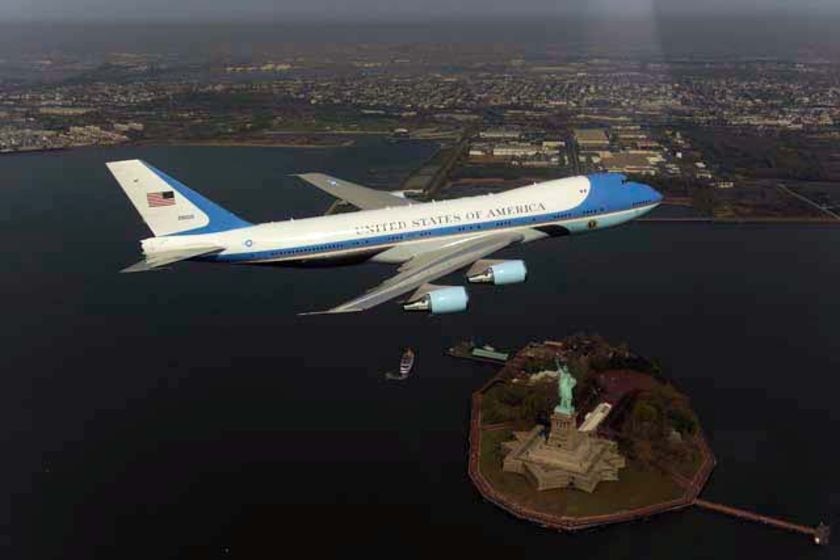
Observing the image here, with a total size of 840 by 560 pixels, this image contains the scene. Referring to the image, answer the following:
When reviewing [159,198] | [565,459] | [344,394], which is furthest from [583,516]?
[159,198]

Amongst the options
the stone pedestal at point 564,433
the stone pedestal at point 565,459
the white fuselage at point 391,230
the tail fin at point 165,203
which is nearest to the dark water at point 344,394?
the stone pedestal at point 565,459

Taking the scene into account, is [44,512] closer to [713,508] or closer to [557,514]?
[557,514]

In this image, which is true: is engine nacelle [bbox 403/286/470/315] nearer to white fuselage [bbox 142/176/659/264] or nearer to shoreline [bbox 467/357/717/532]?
white fuselage [bbox 142/176/659/264]

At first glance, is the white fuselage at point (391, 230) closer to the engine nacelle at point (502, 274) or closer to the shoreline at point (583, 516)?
the engine nacelle at point (502, 274)

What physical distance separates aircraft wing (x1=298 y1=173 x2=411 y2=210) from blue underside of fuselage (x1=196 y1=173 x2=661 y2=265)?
45.1 ft

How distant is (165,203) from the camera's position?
208 ft

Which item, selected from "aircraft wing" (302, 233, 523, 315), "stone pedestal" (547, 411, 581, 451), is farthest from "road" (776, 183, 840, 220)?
"aircraft wing" (302, 233, 523, 315)

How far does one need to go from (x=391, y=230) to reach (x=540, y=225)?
14.0m

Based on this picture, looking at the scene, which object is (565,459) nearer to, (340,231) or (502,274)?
(502,274)

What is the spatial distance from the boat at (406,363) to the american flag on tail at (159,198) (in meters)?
46.3

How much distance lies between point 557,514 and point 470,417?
1877cm

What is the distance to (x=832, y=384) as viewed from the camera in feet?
324

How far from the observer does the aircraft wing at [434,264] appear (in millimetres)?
54297

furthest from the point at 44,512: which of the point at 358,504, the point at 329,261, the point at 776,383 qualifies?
the point at 776,383
